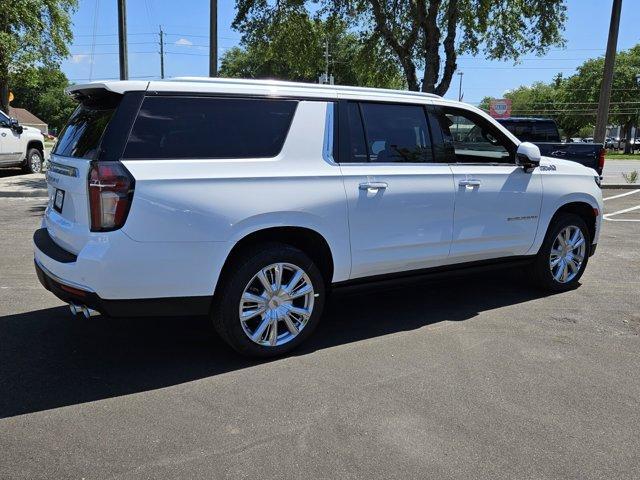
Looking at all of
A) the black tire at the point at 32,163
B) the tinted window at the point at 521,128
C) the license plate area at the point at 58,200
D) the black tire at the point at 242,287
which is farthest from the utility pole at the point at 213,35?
the black tire at the point at 242,287

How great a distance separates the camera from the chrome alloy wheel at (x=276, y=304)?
13.0ft

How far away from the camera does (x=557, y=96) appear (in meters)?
79.2

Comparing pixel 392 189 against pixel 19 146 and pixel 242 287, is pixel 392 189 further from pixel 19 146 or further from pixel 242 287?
pixel 19 146

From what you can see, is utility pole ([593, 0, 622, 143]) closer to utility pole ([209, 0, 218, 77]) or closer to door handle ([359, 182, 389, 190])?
utility pole ([209, 0, 218, 77])

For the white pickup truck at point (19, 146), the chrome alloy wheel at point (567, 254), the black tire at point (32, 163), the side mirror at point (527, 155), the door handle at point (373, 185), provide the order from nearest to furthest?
the door handle at point (373, 185)
the side mirror at point (527, 155)
the chrome alloy wheel at point (567, 254)
the white pickup truck at point (19, 146)
the black tire at point (32, 163)

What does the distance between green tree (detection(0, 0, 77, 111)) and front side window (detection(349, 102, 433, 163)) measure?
20752 mm

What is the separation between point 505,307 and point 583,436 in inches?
92.9

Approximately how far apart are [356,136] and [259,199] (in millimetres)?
1013

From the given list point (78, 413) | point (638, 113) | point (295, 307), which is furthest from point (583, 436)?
point (638, 113)

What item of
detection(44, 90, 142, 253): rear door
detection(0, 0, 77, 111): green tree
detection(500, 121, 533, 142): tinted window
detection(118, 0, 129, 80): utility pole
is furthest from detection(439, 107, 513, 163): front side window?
detection(0, 0, 77, 111): green tree

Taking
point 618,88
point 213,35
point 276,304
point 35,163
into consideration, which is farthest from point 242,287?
point 618,88

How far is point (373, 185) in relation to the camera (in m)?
4.32

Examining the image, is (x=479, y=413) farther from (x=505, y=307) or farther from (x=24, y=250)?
(x=24, y=250)

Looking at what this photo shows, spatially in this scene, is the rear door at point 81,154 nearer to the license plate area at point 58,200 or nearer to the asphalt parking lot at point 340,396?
the license plate area at point 58,200
